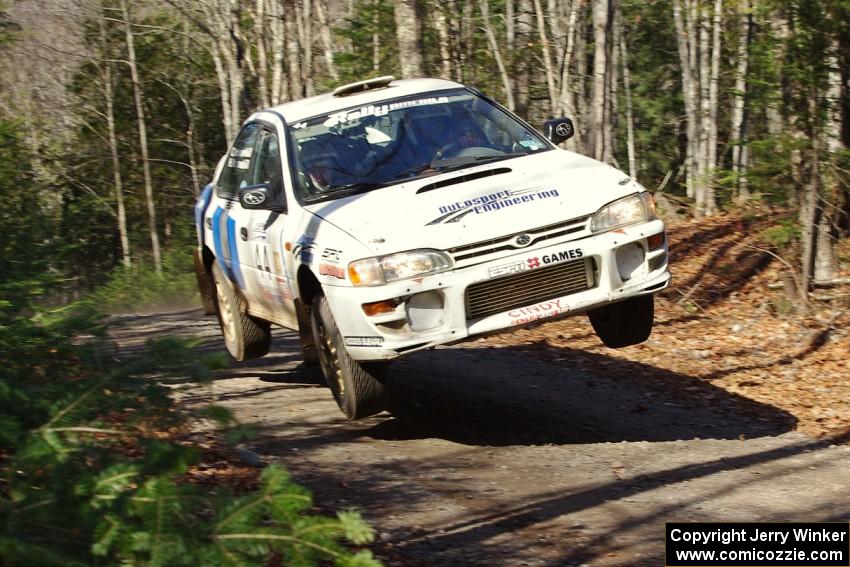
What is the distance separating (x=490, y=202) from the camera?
656 centimetres

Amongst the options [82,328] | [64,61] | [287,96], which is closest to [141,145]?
[64,61]

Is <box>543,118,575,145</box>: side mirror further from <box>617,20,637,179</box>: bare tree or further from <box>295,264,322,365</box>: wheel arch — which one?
<box>617,20,637,179</box>: bare tree

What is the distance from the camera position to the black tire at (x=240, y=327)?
8953 mm

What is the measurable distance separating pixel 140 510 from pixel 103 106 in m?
36.3

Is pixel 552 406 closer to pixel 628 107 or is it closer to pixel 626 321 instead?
pixel 626 321

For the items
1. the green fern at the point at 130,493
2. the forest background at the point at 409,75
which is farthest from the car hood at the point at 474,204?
the green fern at the point at 130,493

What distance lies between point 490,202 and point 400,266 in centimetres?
73

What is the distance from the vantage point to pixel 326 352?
693 cm

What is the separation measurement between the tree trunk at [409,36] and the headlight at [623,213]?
775 cm

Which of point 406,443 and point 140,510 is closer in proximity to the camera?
point 140,510

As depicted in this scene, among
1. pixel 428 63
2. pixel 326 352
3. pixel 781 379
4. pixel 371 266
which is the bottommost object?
pixel 781 379

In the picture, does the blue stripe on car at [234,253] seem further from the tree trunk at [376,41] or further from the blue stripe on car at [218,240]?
the tree trunk at [376,41]

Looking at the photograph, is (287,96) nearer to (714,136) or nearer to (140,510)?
(714,136)

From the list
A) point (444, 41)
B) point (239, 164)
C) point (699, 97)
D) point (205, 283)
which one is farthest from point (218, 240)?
point (699, 97)
